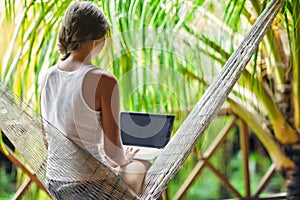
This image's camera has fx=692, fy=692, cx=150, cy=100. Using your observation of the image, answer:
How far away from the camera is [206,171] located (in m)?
3.56

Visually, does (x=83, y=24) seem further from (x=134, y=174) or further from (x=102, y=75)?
(x=134, y=174)

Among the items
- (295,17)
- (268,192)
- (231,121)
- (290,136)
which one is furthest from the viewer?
(268,192)

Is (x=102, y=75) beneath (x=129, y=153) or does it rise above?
above

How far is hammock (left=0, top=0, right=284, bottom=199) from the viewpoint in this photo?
165 cm

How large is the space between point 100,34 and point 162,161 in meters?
0.35

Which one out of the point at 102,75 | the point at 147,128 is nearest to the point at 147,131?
the point at 147,128

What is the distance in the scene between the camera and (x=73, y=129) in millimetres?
1658

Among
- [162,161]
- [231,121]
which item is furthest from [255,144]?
[162,161]

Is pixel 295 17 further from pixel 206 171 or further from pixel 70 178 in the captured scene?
pixel 206 171

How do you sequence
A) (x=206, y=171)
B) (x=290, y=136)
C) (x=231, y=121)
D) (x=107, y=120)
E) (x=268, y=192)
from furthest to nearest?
(x=268, y=192) → (x=206, y=171) → (x=231, y=121) → (x=290, y=136) → (x=107, y=120)

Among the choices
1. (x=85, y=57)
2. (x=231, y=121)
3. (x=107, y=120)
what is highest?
(x=85, y=57)

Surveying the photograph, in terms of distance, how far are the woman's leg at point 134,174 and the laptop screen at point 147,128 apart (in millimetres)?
89

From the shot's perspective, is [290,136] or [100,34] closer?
[100,34]

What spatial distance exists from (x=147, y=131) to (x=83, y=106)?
0.22 metres
